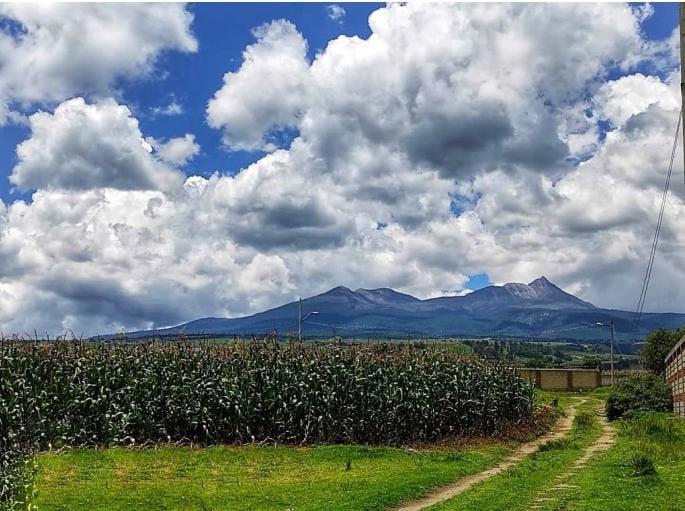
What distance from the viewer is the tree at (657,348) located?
67.4 m

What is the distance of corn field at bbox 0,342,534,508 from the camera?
72.9 feet

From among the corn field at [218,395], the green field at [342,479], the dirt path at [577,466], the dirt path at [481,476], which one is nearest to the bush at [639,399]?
the dirt path at [577,466]

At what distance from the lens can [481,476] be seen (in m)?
19.5

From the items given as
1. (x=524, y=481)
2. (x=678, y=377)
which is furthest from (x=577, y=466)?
(x=678, y=377)

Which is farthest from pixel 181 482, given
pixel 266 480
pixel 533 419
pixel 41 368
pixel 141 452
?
pixel 533 419

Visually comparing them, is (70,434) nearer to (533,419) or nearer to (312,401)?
(312,401)

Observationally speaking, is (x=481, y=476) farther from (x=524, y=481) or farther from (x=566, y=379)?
(x=566, y=379)

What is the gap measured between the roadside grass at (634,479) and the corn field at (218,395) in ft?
20.5

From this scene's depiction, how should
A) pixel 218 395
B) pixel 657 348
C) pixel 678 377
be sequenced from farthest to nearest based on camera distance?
pixel 657 348
pixel 678 377
pixel 218 395

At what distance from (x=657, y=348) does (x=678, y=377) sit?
113 ft

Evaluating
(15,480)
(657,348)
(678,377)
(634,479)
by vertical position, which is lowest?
(634,479)

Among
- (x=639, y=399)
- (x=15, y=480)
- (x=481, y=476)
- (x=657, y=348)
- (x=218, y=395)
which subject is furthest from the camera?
(x=657, y=348)

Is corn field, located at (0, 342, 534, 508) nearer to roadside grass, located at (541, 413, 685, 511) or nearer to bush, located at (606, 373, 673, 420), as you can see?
roadside grass, located at (541, 413, 685, 511)

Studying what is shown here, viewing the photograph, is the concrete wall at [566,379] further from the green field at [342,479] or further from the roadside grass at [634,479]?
the green field at [342,479]
